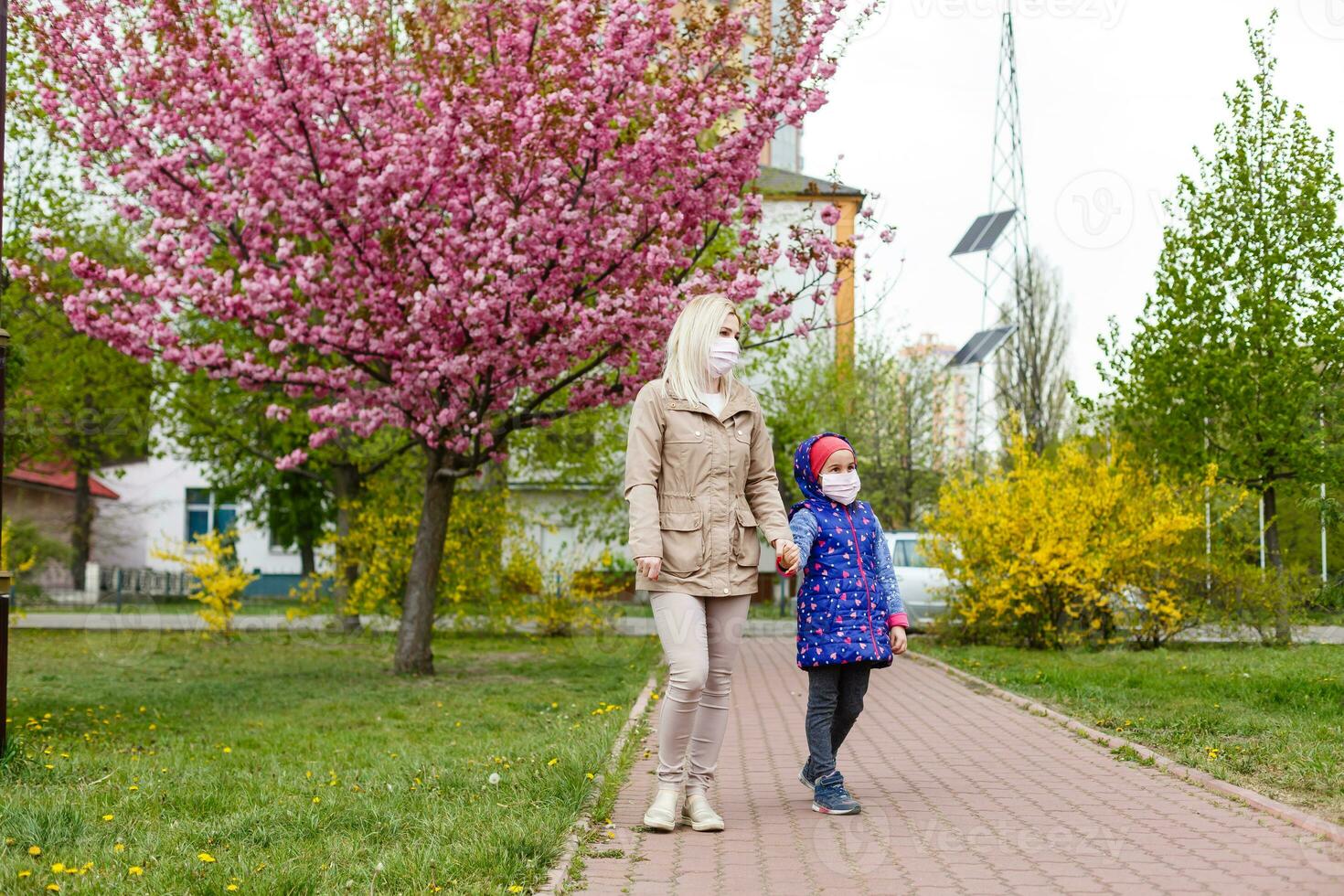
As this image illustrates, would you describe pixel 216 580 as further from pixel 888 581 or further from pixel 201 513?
pixel 201 513

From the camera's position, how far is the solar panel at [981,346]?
2720cm

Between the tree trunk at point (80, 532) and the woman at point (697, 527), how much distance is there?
114 ft

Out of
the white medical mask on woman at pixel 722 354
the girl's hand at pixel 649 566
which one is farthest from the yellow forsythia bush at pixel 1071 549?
the girl's hand at pixel 649 566

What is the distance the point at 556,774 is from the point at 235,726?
4716mm

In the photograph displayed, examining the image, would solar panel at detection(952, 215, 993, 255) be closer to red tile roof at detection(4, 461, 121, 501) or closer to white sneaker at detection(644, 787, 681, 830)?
white sneaker at detection(644, 787, 681, 830)

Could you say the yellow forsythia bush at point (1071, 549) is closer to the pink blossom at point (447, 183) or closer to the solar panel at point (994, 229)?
the pink blossom at point (447, 183)

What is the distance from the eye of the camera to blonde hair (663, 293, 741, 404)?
Result: 5.72m

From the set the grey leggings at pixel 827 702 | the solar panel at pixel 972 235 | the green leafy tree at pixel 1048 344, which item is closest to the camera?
the grey leggings at pixel 827 702

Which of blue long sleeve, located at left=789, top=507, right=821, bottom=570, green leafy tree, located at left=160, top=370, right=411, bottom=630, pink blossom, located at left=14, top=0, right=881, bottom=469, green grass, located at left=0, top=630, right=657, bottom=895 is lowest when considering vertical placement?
green grass, located at left=0, top=630, right=657, bottom=895

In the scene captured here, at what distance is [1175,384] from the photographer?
59.3 ft

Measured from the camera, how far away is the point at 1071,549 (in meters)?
15.1

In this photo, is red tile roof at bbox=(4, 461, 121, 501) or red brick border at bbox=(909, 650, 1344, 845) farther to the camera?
red tile roof at bbox=(4, 461, 121, 501)

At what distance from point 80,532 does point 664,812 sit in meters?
36.1

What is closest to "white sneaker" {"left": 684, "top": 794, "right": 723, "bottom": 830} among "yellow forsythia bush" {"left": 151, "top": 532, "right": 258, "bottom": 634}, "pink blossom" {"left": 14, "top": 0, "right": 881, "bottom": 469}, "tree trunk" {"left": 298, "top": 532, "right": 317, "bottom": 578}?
"pink blossom" {"left": 14, "top": 0, "right": 881, "bottom": 469}
